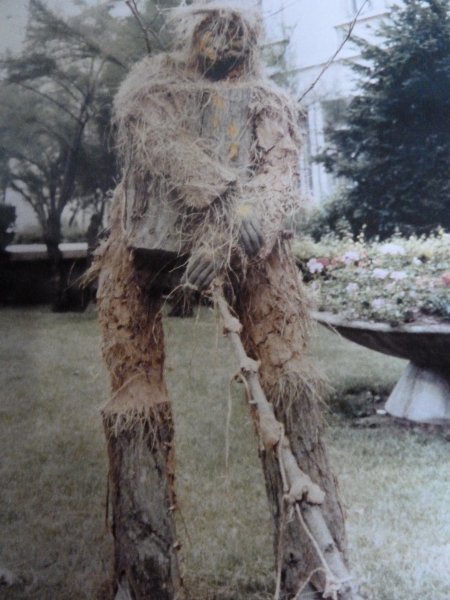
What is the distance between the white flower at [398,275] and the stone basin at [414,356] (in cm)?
9

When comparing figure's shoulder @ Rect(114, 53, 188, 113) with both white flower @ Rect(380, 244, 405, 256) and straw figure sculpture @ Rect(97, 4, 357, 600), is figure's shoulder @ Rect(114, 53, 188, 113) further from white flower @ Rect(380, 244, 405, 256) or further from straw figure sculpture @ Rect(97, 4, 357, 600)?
white flower @ Rect(380, 244, 405, 256)

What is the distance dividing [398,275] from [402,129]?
0.96ft

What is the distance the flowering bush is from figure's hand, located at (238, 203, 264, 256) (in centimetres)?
25

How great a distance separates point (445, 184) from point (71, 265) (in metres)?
0.68

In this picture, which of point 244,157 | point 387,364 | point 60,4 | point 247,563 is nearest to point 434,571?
point 247,563

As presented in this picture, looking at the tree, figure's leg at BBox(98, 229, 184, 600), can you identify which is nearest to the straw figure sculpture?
figure's leg at BBox(98, 229, 184, 600)

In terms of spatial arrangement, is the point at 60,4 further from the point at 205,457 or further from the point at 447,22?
the point at 205,457

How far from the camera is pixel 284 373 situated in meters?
1.03

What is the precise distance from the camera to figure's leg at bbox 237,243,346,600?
1.03m

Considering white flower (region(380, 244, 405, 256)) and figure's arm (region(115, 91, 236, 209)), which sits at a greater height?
figure's arm (region(115, 91, 236, 209))

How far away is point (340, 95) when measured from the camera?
1164 mm

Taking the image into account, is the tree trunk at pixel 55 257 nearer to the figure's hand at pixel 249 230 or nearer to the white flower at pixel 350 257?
the figure's hand at pixel 249 230

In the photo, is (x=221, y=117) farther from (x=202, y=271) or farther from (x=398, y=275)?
(x=398, y=275)

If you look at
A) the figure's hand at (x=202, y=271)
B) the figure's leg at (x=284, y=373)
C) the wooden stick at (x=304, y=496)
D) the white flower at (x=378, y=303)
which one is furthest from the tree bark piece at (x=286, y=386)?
the white flower at (x=378, y=303)
